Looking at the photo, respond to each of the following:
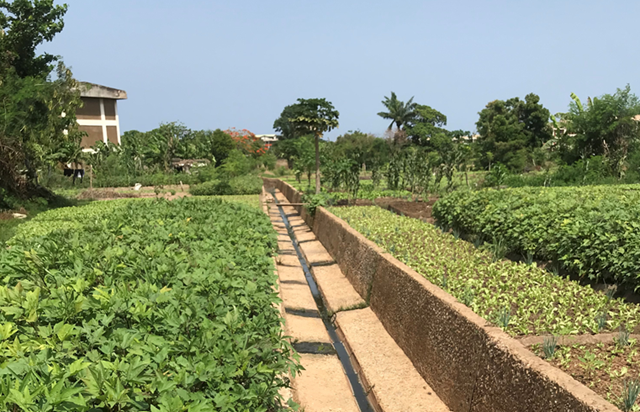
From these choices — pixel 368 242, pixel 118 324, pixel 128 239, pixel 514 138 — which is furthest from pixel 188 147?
pixel 118 324

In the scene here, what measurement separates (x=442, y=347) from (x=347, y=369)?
1.86 meters

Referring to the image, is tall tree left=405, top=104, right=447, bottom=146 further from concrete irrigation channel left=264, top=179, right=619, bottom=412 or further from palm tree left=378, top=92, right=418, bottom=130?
concrete irrigation channel left=264, top=179, right=619, bottom=412

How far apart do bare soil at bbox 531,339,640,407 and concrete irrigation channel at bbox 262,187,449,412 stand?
1.53 m

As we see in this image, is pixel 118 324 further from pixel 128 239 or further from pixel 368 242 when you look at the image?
pixel 368 242

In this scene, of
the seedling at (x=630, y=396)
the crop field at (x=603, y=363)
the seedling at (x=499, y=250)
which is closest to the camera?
the seedling at (x=630, y=396)

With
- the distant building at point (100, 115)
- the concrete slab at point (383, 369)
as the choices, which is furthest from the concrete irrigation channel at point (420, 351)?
the distant building at point (100, 115)

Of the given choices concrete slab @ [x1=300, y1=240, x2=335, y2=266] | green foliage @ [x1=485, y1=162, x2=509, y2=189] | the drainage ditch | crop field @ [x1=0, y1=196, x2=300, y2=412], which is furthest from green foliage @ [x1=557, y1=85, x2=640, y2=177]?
crop field @ [x1=0, y1=196, x2=300, y2=412]

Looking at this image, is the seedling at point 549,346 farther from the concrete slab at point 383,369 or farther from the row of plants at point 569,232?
the row of plants at point 569,232

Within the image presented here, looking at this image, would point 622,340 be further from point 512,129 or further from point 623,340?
point 512,129

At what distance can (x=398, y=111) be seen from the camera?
60.9 metres

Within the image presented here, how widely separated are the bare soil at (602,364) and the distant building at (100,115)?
43.2 metres

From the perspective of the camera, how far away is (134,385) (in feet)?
7.18

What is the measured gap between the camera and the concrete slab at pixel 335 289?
8847mm

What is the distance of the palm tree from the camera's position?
200ft
